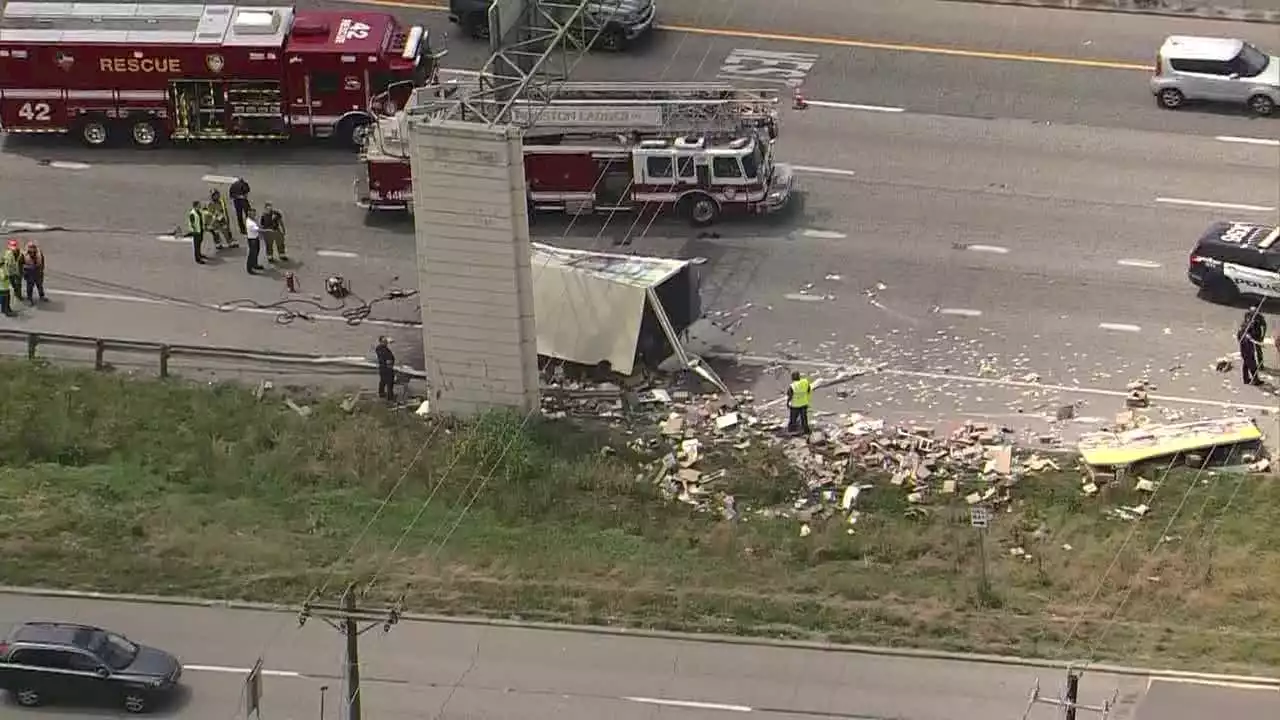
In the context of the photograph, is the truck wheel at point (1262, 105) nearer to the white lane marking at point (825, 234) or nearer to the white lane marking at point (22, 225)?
the white lane marking at point (825, 234)

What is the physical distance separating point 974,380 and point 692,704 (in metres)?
11.3

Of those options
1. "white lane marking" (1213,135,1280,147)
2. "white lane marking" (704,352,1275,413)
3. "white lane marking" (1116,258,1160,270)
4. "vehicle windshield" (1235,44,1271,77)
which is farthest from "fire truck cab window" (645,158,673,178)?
"vehicle windshield" (1235,44,1271,77)

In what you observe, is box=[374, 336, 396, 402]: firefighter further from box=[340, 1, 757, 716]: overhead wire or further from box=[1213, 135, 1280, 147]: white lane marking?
box=[1213, 135, 1280, 147]: white lane marking

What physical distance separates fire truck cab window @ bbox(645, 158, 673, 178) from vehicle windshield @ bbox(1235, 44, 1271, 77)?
541 inches

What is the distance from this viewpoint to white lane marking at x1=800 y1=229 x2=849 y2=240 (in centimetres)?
4600

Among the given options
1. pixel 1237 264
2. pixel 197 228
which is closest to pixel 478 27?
pixel 197 228

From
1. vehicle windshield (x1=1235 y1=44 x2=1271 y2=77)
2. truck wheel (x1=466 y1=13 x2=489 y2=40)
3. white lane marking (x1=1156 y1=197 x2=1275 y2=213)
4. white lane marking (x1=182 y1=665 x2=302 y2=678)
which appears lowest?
white lane marking (x1=182 y1=665 x2=302 y2=678)

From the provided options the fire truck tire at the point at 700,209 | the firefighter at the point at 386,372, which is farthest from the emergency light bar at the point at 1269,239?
the firefighter at the point at 386,372

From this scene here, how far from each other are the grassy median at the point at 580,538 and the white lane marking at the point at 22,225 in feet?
24.6

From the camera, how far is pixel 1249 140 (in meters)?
49.3

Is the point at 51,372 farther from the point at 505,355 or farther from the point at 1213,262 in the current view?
the point at 1213,262

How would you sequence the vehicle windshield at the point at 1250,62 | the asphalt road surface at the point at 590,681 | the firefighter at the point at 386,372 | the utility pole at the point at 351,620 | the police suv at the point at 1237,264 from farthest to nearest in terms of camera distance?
1. the vehicle windshield at the point at 1250,62
2. the police suv at the point at 1237,264
3. the firefighter at the point at 386,372
4. the asphalt road surface at the point at 590,681
5. the utility pole at the point at 351,620

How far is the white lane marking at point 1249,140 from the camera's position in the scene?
49094mm

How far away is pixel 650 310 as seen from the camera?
40906mm
